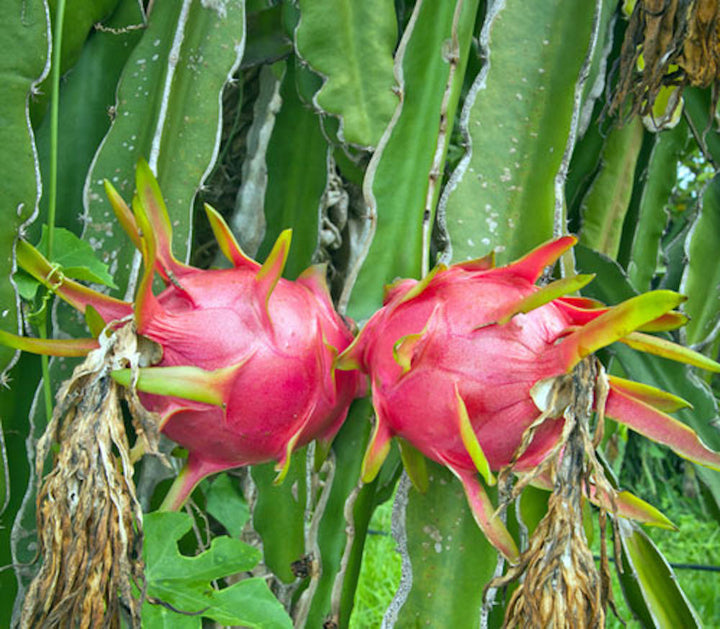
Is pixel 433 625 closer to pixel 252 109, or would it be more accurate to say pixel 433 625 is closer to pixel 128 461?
pixel 128 461

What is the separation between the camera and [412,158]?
727 millimetres

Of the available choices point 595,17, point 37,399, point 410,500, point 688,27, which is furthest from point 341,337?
point 688,27

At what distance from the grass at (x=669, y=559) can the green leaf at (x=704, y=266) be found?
2.93ft

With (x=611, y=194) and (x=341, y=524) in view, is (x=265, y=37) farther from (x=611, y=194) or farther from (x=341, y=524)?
(x=341, y=524)

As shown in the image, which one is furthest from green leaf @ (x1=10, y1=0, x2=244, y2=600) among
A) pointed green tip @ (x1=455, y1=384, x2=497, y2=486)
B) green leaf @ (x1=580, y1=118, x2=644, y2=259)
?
green leaf @ (x1=580, y1=118, x2=644, y2=259)

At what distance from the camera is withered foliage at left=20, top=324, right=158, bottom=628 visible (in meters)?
0.53

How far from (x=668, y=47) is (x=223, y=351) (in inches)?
23.1

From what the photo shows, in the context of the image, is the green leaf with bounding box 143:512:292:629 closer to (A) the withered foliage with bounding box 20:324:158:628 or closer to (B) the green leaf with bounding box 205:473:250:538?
(A) the withered foliage with bounding box 20:324:158:628

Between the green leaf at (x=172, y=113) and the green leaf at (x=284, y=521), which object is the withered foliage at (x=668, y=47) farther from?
the green leaf at (x=284, y=521)

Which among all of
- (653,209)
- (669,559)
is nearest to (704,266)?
(653,209)

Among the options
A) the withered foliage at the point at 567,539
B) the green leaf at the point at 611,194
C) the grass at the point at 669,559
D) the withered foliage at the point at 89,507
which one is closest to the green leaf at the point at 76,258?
the withered foliage at the point at 89,507

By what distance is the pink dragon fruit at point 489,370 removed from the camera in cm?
53

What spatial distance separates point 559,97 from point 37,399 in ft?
1.79

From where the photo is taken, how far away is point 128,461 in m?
0.55
